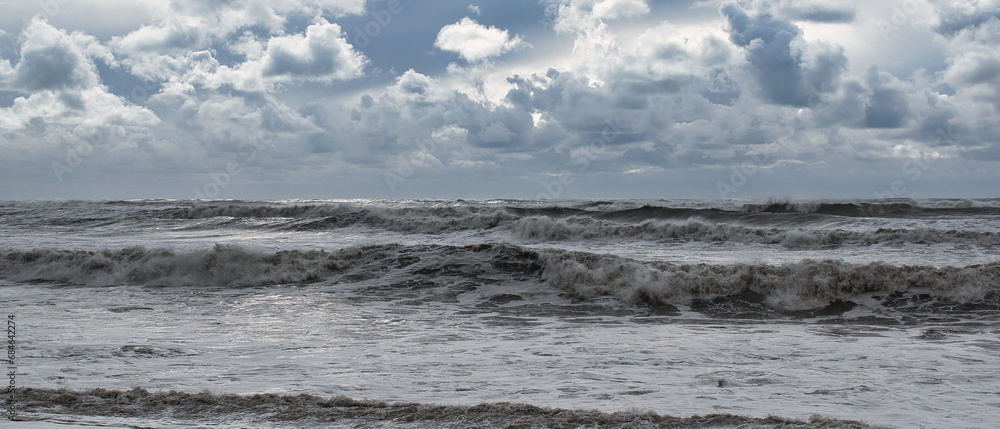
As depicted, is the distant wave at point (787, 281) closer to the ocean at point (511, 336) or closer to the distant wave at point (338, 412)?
the ocean at point (511, 336)

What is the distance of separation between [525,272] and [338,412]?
352 inches

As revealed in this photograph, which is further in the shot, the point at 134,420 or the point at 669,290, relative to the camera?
the point at 669,290

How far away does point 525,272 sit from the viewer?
1322 cm

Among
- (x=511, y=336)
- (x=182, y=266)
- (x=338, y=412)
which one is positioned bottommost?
(x=511, y=336)

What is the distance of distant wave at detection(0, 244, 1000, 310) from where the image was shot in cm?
1051

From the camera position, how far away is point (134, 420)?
14.1 feet

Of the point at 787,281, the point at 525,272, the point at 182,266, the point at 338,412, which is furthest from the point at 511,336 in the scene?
the point at 182,266

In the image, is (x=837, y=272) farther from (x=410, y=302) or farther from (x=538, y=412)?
(x=538, y=412)

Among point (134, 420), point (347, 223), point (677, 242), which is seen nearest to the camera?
point (134, 420)

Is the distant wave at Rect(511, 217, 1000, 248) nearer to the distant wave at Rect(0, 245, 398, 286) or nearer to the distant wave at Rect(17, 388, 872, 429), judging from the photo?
the distant wave at Rect(0, 245, 398, 286)

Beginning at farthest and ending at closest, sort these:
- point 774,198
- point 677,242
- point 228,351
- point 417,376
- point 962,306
Answer: point 774,198
point 677,242
point 962,306
point 228,351
point 417,376

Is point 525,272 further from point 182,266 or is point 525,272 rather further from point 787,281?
point 182,266

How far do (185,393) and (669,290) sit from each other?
8.02 meters

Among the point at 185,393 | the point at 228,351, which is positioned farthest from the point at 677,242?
the point at 185,393
